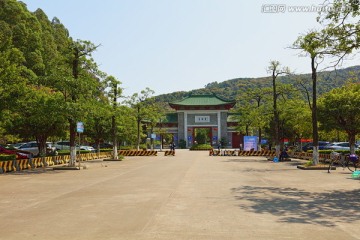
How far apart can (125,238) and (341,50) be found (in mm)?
10602

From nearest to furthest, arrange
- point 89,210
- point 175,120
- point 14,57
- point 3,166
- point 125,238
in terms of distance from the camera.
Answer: point 125,238
point 89,210
point 3,166
point 14,57
point 175,120

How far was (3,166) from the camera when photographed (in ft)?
65.5

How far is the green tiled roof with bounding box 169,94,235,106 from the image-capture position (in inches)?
2828

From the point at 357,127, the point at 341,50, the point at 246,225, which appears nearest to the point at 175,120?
the point at 357,127

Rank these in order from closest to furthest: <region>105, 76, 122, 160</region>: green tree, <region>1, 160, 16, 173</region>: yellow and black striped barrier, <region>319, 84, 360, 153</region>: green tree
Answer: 1. <region>1, 160, 16, 173</region>: yellow and black striped barrier
2. <region>319, 84, 360, 153</region>: green tree
3. <region>105, 76, 122, 160</region>: green tree

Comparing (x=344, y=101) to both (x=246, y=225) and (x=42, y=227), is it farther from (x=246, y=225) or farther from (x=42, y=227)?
(x=42, y=227)

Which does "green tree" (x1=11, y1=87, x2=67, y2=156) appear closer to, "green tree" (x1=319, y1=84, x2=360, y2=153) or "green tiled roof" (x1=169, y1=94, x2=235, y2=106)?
"green tree" (x1=319, y1=84, x2=360, y2=153)

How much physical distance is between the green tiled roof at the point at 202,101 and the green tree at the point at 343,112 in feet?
149

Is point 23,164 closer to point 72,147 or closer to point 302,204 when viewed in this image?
point 72,147

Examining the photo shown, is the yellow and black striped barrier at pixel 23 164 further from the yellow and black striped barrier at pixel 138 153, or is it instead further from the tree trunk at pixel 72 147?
the yellow and black striped barrier at pixel 138 153

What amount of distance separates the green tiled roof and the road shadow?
196ft

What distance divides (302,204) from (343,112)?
1705cm

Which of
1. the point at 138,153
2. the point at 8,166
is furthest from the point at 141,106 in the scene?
the point at 8,166

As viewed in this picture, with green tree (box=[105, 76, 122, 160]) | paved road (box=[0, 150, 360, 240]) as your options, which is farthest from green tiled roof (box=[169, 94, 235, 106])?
paved road (box=[0, 150, 360, 240])
